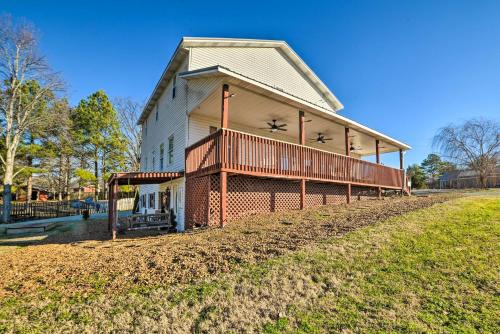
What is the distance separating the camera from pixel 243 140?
8.75 meters

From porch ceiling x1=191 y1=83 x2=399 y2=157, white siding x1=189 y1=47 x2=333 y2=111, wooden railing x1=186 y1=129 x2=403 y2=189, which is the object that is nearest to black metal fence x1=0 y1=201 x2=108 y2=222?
porch ceiling x1=191 y1=83 x2=399 y2=157

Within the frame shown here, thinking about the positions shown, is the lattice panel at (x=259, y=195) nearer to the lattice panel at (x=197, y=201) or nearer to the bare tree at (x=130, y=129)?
the lattice panel at (x=197, y=201)

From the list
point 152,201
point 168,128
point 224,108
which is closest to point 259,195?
point 224,108

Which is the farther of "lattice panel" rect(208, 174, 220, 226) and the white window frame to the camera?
the white window frame

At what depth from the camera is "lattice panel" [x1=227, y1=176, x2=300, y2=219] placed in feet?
31.0

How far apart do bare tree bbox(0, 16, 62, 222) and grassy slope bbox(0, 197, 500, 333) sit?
66.1 feet

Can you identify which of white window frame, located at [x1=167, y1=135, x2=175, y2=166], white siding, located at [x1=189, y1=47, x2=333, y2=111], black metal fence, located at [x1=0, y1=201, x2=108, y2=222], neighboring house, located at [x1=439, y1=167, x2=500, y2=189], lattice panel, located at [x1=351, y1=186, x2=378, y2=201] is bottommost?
black metal fence, located at [x1=0, y1=201, x2=108, y2=222]

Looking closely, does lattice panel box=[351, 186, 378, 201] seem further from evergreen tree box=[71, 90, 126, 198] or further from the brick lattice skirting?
evergreen tree box=[71, 90, 126, 198]

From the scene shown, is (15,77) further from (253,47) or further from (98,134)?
(253,47)

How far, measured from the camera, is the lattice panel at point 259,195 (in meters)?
9.44

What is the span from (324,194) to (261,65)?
760cm

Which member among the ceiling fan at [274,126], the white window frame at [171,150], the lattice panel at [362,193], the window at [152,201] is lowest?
the window at [152,201]

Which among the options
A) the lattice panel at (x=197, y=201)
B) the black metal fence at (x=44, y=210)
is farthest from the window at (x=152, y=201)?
the black metal fence at (x=44, y=210)

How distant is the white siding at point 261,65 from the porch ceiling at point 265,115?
2.28 meters
